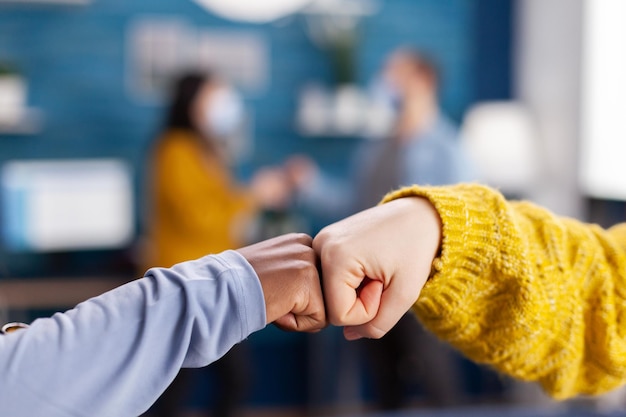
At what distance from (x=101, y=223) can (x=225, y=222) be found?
2.65ft

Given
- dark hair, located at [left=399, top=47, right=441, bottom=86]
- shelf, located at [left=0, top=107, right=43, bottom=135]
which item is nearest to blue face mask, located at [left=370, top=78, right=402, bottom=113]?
dark hair, located at [left=399, top=47, right=441, bottom=86]

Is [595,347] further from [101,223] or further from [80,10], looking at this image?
[80,10]

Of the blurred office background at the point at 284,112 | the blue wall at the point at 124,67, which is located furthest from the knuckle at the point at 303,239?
the blue wall at the point at 124,67

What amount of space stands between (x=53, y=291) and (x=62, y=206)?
14.9 inches

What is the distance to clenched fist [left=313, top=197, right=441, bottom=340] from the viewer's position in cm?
78

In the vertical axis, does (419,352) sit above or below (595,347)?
below

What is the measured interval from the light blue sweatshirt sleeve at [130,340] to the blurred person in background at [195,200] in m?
2.27

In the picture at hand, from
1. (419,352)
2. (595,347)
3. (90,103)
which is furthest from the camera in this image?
(90,103)

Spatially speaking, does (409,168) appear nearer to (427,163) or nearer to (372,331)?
(427,163)

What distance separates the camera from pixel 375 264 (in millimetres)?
790

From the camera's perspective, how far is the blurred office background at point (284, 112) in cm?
357

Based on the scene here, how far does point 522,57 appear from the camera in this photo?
4359 mm

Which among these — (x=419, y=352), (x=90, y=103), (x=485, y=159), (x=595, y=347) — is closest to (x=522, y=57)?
(x=485, y=159)

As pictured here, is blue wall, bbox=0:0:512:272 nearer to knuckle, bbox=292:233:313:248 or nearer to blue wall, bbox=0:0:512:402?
blue wall, bbox=0:0:512:402
